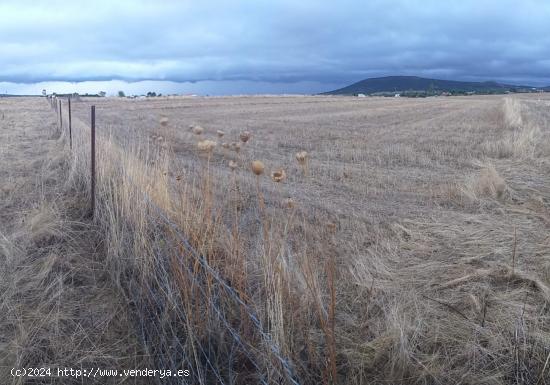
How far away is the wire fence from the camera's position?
113 inches

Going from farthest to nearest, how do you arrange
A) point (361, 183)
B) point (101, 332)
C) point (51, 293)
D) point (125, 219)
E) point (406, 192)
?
point (361, 183) → point (406, 192) → point (125, 219) → point (51, 293) → point (101, 332)

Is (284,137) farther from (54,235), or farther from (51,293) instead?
(51,293)

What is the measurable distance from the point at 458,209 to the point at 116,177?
15.0 ft

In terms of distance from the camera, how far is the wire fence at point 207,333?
113 inches

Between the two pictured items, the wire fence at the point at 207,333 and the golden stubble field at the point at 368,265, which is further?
the golden stubble field at the point at 368,265

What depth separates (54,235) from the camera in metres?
5.19

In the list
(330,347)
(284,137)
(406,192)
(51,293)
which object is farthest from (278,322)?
(284,137)

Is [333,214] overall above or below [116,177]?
below

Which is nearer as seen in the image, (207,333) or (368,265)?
(207,333)

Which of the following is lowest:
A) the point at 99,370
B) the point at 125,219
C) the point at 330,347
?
the point at 99,370

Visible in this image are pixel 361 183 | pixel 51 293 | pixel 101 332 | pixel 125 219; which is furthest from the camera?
pixel 361 183

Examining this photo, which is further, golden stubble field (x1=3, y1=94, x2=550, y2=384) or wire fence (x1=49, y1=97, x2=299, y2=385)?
golden stubble field (x1=3, y1=94, x2=550, y2=384)

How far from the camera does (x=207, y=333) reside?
323 cm

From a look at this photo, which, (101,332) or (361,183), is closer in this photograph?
(101,332)
